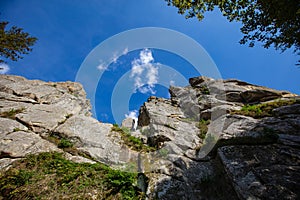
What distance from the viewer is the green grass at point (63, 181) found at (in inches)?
255

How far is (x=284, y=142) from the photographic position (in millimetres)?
7691

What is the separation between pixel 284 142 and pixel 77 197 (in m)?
10.0

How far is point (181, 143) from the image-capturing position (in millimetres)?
11516

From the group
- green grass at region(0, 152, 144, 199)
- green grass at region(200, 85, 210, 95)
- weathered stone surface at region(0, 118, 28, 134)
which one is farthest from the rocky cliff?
green grass at region(200, 85, 210, 95)

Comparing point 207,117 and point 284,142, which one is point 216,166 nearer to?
point 284,142

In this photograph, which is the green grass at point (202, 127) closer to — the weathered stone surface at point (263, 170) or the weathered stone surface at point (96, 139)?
the weathered stone surface at point (263, 170)

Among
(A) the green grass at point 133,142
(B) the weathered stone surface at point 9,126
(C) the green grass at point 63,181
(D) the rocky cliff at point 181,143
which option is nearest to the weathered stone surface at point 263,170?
(D) the rocky cliff at point 181,143

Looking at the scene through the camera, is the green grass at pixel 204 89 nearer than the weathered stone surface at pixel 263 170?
No

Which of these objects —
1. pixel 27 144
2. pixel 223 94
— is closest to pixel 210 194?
pixel 27 144

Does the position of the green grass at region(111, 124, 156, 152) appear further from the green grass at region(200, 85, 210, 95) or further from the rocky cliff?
the green grass at region(200, 85, 210, 95)

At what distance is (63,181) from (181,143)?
25.6 ft

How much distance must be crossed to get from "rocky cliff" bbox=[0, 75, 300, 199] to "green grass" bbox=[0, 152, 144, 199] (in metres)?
0.45

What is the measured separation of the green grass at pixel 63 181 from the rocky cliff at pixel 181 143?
447 mm

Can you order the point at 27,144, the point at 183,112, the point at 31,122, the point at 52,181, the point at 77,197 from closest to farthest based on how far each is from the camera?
1. the point at 77,197
2. the point at 52,181
3. the point at 27,144
4. the point at 31,122
5. the point at 183,112
